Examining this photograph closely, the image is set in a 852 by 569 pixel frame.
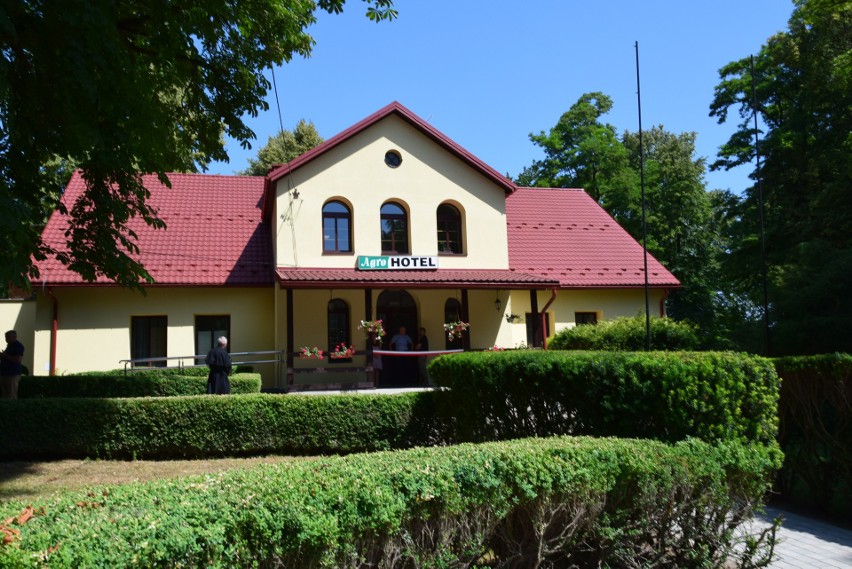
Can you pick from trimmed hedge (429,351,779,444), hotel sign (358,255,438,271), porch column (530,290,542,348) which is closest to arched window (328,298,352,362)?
hotel sign (358,255,438,271)

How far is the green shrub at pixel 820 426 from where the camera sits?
7148 millimetres

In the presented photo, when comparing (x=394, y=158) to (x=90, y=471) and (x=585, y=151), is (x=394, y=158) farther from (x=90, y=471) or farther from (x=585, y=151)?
(x=585, y=151)

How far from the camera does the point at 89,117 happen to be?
7977 millimetres

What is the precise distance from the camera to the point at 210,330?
826 inches

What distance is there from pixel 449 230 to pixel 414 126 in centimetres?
354

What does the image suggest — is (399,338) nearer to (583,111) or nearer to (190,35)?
(190,35)

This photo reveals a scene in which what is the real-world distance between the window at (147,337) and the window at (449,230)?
30.0ft

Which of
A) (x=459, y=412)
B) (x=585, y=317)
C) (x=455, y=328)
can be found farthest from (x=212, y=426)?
(x=585, y=317)

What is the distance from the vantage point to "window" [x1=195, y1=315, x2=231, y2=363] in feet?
68.2

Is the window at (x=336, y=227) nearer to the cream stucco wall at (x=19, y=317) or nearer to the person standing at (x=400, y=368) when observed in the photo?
the person standing at (x=400, y=368)

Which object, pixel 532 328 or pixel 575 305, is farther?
pixel 575 305

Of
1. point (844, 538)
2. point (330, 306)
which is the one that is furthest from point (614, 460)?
point (330, 306)

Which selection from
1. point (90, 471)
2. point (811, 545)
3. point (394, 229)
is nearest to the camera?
point (811, 545)

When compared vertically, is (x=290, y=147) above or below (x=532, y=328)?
above
